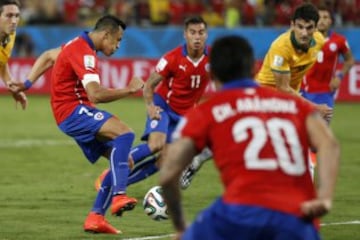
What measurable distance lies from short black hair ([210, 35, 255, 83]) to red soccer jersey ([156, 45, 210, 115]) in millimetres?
6244

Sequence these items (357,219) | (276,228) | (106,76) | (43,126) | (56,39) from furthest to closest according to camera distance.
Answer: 1. (56,39)
2. (106,76)
3. (43,126)
4. (357,219)
5. (276,228)

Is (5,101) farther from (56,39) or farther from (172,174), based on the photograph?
(172,174)

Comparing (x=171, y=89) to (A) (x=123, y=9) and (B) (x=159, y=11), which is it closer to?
(B) (x=159, y=11)

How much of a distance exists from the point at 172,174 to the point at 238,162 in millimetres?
372

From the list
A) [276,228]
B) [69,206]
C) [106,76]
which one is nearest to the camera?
[276,228]

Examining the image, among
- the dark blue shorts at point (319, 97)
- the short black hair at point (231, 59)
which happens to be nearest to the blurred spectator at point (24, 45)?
the dark blue shorts at point (319, 97)

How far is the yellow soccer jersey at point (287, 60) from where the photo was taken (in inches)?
478

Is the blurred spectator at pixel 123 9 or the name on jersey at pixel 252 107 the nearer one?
the name on jersey at pixel 252 107

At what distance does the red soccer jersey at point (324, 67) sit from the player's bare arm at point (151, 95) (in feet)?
12.7

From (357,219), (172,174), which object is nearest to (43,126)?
(357,219)

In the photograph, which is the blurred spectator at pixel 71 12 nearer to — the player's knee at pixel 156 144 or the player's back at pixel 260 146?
the player's knee at pixel 156 144

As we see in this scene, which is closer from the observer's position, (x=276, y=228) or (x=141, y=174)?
(x=276, y=228)

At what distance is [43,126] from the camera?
21922mm

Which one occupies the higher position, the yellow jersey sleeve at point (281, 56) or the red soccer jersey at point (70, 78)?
the red soccer jersey at point (70, 78)
